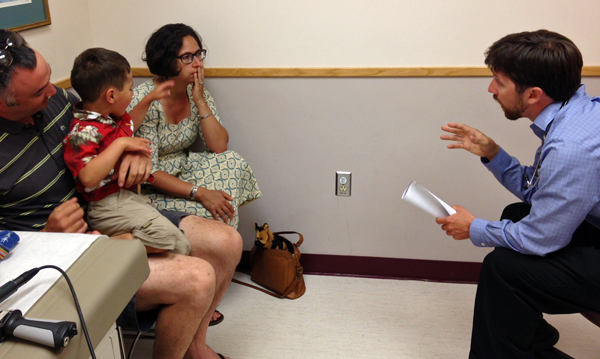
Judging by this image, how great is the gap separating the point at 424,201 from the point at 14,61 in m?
1.30

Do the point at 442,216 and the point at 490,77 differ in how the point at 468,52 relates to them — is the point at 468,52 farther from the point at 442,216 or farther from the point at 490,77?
the point at 442,216

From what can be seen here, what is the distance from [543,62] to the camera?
148 centimetres

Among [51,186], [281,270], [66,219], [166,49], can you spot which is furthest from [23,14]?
[281,270]

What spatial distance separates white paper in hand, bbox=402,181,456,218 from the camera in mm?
1640

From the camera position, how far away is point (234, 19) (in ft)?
7.34

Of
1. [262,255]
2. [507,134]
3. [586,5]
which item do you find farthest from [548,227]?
[262,255]

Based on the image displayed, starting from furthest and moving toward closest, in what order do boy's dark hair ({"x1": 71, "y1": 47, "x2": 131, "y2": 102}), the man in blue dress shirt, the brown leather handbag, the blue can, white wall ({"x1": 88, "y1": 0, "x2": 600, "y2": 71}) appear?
the brown leather handbag < white wall ({"x1": 88, "y1": 0, "x2": 600, "y2": 71}) < boy's dark hair ({"x1": 71, "y1": 47, "x2": 131, "y2": 102}) < the man in blue dress shirt < the blue can

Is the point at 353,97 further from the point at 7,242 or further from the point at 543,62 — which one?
the point at 7,242

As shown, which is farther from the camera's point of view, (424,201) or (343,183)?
(343,183)

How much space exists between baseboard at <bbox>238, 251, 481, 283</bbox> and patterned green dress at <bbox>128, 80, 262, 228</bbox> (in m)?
0.61

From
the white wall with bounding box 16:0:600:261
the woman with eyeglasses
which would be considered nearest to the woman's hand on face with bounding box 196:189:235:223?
the woman with eyeglasses

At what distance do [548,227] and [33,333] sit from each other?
1.34 metres

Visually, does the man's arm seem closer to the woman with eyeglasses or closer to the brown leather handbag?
the woman with eyeglasses

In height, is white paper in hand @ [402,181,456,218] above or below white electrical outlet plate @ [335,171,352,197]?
above
